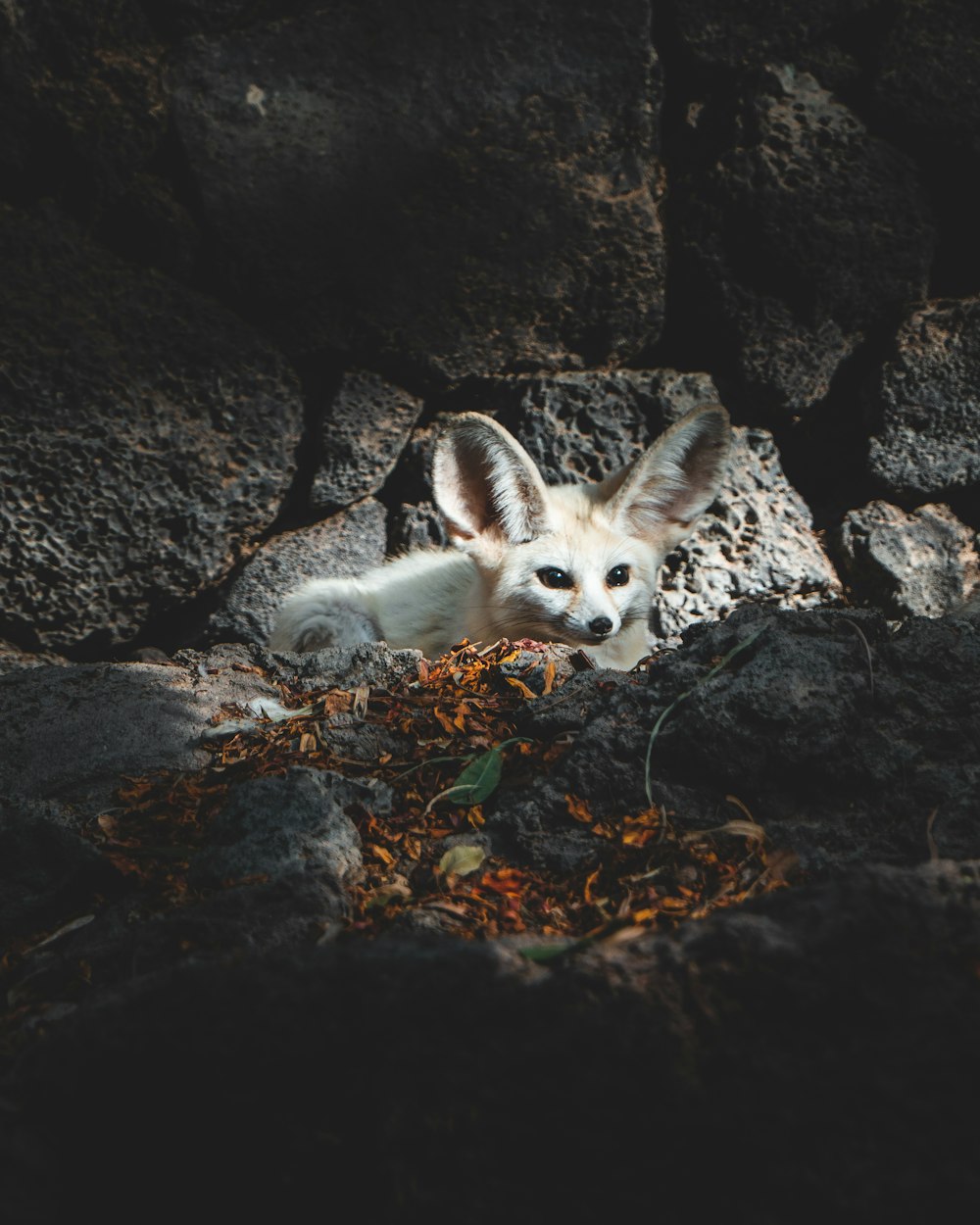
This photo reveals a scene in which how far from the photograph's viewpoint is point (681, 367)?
4727mm

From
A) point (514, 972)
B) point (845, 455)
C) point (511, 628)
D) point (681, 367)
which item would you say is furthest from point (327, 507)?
point (514, 972)

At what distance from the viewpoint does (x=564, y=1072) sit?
1278mm

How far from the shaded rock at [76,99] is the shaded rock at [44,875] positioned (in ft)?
9.33

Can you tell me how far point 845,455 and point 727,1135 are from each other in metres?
3.96

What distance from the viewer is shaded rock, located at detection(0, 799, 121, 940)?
212 centimetres

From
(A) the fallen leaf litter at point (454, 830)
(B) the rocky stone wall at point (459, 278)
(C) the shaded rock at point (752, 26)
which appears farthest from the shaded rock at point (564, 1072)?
(C) the shaded rock at point (752, 26)

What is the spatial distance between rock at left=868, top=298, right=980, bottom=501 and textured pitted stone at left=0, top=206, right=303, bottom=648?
245 cm

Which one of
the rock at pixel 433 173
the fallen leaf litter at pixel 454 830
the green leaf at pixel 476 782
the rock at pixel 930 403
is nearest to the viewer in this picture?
the fallen leaf litter at pixel 454 830

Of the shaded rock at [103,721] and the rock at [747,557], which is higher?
the rock at [747,557]

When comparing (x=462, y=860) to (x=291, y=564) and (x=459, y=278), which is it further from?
(x=459, y=278)

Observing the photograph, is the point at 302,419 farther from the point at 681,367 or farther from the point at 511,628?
the point at 681,367

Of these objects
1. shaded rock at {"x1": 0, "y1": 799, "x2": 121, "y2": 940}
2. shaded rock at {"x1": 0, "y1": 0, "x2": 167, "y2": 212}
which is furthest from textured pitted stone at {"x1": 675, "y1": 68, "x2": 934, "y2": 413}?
shaded rock at {"x1": 0, "y1": 799, "x2": 121, "y2": 940}

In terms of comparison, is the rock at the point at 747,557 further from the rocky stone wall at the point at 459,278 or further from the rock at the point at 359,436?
the rock at the point at 359,436

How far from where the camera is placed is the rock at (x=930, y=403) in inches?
181
